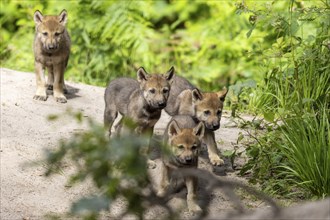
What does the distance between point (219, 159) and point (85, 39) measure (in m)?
5.99

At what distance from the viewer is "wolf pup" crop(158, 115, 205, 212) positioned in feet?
20.7

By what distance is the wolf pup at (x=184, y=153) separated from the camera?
6.30 meters

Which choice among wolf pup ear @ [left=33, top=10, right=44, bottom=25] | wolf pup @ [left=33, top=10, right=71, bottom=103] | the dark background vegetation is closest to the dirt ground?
wolf pup @ [left=33, top=10, right=71, bottom=103]

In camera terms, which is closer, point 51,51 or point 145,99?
point 145,99

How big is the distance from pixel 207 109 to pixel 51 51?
2.86 m

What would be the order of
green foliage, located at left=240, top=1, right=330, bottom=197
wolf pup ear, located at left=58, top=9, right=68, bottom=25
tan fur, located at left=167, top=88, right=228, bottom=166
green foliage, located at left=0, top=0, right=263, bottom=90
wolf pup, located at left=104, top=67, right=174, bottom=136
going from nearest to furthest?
1. green foliage, located at left=240, top=1, right=330, bottom=197
2. tan fur, located at left=167, top=88, right=228, bottom=166
3. wolf pup, located at left=104, top=67, right=174, bottom=136
4. wolf pup ear, located at left=58, top=9, right=68, bottom=25
5. green foliage, located at left=0, top=0, right=263, bottom=90

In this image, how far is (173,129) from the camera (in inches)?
258

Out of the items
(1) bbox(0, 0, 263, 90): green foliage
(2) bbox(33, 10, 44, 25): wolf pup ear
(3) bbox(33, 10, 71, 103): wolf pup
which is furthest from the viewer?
(1) bbox(0, 0, 263, 90): green foliage

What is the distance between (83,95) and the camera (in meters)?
9.95

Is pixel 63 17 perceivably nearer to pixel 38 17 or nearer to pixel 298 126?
pixel 38 17

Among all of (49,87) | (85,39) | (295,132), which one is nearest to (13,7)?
(85,39)

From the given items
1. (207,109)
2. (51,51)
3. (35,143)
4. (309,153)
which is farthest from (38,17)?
(309,153)

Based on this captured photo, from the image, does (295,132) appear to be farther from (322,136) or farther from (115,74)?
(115,74)

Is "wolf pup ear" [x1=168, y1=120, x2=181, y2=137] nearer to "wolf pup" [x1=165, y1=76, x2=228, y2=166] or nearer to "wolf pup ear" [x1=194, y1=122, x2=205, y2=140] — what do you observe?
"wolf pup ear" [x1=194, y1=122, x2=205, y2=140]
